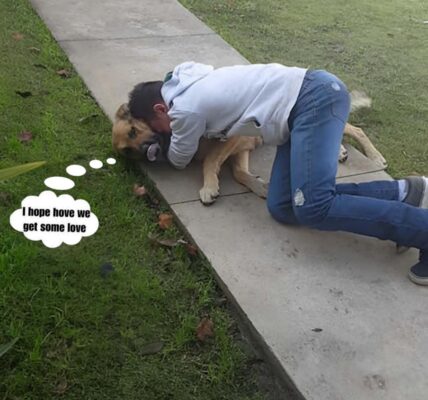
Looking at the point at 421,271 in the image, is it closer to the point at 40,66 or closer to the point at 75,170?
the point at 75,170

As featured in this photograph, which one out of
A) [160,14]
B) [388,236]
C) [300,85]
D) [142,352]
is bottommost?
[160,14]

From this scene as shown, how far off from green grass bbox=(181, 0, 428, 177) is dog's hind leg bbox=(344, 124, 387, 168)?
0.08 metres

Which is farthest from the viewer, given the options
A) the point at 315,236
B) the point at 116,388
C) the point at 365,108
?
the point at 365,108

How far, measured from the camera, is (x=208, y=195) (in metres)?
3.32

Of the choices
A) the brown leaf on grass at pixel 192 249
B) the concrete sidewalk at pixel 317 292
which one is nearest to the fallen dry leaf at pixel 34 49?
the concrete sidewalk at pixel 317 292

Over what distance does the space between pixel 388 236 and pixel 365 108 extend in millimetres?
1700

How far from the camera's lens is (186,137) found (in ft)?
10.6

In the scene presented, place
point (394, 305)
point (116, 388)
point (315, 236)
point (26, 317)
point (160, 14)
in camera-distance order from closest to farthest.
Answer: point (116, 388) → point (26, 317) → point (394, 305) → point (315, 236) → point (160, 14)

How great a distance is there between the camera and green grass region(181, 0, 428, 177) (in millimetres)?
4211

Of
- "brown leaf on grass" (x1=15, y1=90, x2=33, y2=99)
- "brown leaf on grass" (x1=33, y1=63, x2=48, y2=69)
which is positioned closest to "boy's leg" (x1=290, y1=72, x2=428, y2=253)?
"brown leaf on grass" (x1=15, y1=90, x2=33, y2=99)

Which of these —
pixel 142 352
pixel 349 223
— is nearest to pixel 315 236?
pixel 349 223

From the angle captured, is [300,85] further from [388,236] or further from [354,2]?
[354,2]

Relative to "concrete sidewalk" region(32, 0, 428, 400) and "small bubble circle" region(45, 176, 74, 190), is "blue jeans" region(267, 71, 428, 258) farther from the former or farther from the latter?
"small bubble circle" region(45, 176, 74, 190)

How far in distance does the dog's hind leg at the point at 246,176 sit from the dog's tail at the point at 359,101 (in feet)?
3.65
